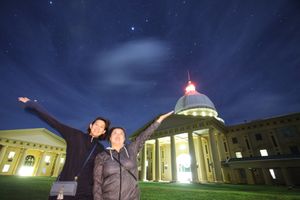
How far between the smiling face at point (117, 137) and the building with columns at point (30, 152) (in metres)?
42.3

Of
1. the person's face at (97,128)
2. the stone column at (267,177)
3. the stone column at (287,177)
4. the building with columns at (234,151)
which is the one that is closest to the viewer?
the person's face at (97,128)

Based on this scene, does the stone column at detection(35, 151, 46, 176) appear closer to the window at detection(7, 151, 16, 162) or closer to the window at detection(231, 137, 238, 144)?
the window at detection(7, 151, 16, 162)

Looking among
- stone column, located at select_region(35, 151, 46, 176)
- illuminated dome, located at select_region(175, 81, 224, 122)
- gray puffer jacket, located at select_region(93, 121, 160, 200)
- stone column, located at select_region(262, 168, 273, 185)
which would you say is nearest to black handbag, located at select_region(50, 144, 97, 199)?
gray puffer jacket, located at select_region(93, 121, 160, 200)

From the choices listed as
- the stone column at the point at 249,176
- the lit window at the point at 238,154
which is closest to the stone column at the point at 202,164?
the stone column at the point at 249,176

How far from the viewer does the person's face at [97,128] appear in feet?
10.3

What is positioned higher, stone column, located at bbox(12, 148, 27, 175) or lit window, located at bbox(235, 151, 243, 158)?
lit window, located at bbox(235, 151, 243, 158)

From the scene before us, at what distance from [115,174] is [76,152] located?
92 centimetres

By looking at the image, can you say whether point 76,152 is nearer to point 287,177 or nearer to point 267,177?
point 287,177

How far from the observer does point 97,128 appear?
3137 millimetres

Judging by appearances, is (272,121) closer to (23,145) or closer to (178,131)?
(178,131)

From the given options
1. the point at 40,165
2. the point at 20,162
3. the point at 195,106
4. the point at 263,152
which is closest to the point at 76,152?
the point at 263,152

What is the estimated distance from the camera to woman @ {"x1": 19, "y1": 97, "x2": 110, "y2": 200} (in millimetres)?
2648

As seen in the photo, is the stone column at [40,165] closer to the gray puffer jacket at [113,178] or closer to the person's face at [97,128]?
the person's face at [97,128]

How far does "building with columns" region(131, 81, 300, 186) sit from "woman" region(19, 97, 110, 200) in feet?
80.3
